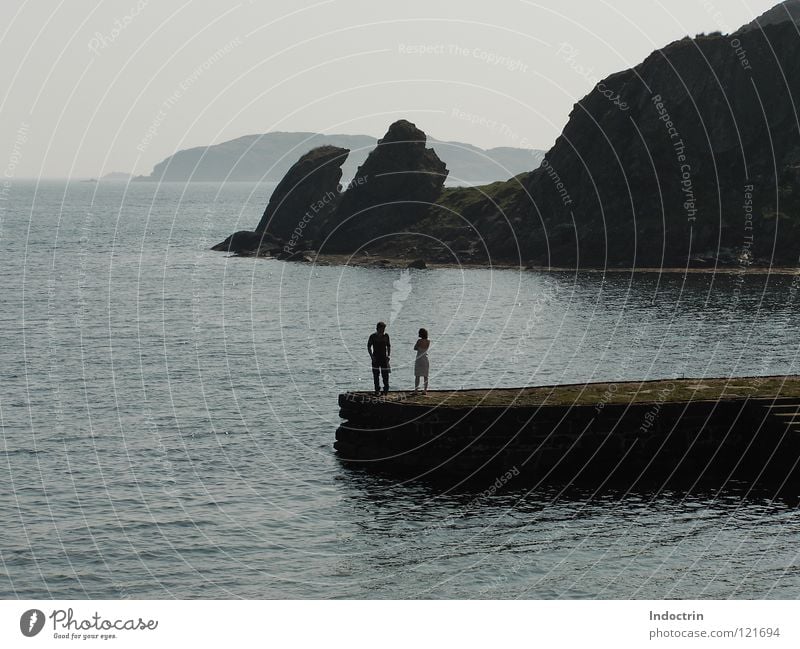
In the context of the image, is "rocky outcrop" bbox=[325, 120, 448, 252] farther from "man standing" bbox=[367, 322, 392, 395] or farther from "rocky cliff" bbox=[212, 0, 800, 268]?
"man standing" bbox=[367, 322, 392, 395]

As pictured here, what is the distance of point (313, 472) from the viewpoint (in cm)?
5469

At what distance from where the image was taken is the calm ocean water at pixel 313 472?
40.5m

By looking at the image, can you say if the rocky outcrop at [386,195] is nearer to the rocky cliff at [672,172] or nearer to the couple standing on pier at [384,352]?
the rocky cliff at [672,172]

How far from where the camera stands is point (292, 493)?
2014 inches

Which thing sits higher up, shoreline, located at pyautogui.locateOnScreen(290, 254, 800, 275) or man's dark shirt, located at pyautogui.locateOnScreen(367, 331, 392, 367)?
shoreline, located at pyautogui.locateOnScreen(290, 254, 800, 275)

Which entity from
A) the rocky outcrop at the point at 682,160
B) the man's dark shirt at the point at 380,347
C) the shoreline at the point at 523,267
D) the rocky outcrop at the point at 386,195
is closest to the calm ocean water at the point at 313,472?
the man's dark shirt at the point at 380,347

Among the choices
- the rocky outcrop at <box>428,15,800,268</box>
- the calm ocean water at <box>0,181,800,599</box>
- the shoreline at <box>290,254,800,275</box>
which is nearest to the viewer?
the calm ocean water at <box>0,181,800,599</box>

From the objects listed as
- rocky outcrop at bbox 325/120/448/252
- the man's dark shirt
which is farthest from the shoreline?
the man's dark shirt

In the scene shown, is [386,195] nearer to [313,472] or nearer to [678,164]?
[678,164]

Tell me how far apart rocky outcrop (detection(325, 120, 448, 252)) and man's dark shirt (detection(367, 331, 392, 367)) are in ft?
437

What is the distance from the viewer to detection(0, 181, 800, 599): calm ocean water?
40.5 m

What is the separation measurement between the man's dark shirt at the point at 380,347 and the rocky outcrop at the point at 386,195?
133323 millimetres

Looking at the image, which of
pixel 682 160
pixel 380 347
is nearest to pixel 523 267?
pixel 682 160

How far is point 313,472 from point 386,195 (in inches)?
5646
